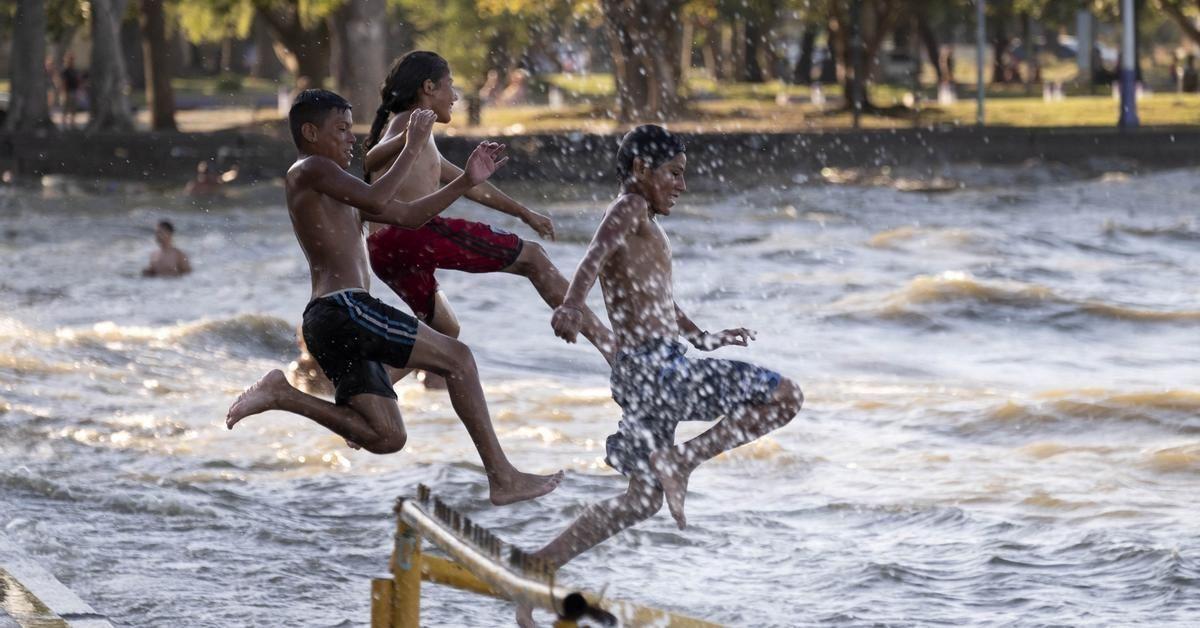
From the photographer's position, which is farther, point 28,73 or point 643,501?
point 28,73

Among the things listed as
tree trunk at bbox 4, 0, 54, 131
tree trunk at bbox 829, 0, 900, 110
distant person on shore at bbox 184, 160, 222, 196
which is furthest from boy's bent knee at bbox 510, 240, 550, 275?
tree trunk at bbox 829, 0, 900, 110

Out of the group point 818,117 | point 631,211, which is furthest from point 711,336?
point 818,117

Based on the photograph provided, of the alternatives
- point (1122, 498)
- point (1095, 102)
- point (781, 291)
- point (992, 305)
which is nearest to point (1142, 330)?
point (992, 305)

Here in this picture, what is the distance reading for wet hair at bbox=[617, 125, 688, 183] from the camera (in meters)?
6.42

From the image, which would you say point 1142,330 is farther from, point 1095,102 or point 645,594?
point 1095,102

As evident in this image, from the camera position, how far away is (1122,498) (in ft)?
33.0

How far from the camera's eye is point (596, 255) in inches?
249

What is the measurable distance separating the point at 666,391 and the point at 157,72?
3312cm

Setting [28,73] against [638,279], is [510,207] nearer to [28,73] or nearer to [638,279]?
[638,279]

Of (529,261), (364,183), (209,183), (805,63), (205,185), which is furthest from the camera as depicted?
(805,63)

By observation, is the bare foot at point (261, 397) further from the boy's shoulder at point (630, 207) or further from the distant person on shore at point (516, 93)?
the distant person on shore at point (516, 93)

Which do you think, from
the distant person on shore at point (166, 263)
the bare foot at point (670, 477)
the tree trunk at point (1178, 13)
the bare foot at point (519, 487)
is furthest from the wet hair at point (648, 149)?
the tree trunk at point (1178, 13)

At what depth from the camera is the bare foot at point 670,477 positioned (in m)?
6.35

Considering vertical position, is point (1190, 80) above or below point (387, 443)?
below
